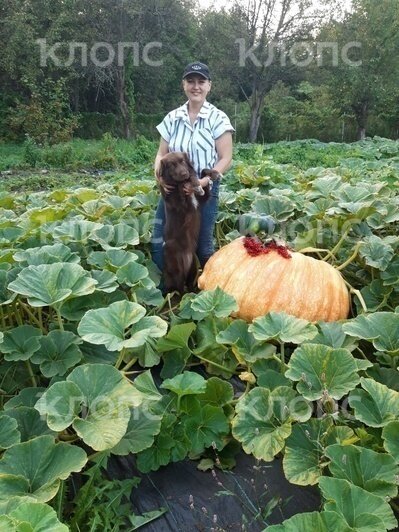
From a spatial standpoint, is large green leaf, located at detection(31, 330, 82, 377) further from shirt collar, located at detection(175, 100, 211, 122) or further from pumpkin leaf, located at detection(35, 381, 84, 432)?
shirt collar, located at detection(175, 100, 211, 122)

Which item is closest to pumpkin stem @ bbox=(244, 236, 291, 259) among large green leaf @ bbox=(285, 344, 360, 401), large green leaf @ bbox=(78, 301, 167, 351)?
large green leaf @ bbox=(78, 301, 167, 351)

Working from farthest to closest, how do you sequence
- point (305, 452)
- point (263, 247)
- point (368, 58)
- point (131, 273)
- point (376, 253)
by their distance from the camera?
point (368, 58)
point (263, 247)
point (376, 253)
point (131, 273)
point (305, 452)

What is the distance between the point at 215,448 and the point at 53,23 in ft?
90.4

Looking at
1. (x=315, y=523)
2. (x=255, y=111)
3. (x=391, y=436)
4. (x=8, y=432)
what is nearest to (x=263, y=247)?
(x=391, y=436)

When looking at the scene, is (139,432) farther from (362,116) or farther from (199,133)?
(362,116)

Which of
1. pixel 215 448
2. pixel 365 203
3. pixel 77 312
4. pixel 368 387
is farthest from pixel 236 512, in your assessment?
pixel 365 203

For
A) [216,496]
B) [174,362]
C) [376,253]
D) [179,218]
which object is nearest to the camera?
[216,496]

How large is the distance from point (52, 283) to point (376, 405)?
1473 mm

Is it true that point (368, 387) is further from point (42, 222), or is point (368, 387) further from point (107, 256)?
point (42, 222)

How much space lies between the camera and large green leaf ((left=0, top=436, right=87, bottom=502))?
5.84ft

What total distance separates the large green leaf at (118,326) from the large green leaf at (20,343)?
0.28 metres

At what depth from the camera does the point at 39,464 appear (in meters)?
1.84

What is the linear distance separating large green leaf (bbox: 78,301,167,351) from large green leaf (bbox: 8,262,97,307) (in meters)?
0.19

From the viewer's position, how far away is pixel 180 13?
31.7 m
